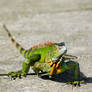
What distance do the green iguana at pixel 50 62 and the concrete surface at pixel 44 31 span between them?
171mm

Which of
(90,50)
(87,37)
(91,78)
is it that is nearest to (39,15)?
(87,37)

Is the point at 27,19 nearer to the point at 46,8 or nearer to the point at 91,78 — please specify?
the point at 46,8

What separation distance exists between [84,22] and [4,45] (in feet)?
8.75

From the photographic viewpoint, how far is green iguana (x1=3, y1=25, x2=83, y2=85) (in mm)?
4711

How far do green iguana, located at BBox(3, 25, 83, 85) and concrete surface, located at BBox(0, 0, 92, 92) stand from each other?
17cm

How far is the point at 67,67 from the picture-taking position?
4.77 meters

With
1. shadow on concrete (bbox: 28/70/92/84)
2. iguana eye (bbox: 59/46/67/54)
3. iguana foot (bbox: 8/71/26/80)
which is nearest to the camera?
iguana eye (bbox: 59/46/67/54)

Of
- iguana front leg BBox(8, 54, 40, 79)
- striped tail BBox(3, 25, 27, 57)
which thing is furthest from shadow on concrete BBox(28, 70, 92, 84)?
striped tail BBox(3, 25, 27, 57)

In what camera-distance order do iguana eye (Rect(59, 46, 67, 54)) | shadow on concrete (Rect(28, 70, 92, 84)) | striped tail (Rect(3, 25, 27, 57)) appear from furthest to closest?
striped tail (Rect(3, 25, 27, 57)), shadow on concrete (Rect(28, 70, 92, 84)), iguana eye (Rect(59, 46, 67, 54))

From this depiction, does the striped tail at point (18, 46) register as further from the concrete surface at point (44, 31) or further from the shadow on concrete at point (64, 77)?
the shadow on concrete at point (64, 77)

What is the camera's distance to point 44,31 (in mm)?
7914

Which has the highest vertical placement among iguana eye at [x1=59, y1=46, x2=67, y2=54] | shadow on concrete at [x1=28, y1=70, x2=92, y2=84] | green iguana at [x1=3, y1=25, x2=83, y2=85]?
iguana eye at [x1=59, y1=46, x2=67, y2=54]

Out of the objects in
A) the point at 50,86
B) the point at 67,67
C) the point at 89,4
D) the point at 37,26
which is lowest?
the point at 50,86

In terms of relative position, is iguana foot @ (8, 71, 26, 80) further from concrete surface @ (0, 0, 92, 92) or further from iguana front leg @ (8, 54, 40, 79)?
concrete surface @ (0, 0, 92, 92)
